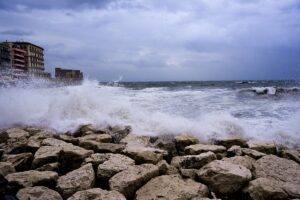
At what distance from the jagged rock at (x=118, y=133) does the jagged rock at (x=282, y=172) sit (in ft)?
7.66

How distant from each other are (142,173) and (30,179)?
114cm

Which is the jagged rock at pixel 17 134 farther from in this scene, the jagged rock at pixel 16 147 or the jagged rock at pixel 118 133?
the jagged rock at pixel 118 133

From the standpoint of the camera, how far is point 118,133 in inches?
208

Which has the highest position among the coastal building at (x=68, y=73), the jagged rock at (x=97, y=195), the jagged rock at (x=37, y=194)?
the coastal building at (x=68, y=73)

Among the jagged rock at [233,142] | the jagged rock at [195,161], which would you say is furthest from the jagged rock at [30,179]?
the jagged rock at [233,142]

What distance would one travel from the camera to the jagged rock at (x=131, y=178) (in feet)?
9.61

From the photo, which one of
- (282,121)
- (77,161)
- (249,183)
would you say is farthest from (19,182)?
(282,121)

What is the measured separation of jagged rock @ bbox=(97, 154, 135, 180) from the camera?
324 cm

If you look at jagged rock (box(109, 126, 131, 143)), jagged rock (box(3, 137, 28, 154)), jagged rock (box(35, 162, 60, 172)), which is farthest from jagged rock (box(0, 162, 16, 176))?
jagged rock (box(109, 126, 131, 143))

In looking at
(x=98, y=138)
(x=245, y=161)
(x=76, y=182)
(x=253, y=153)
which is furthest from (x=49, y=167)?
(x=253, y=153)

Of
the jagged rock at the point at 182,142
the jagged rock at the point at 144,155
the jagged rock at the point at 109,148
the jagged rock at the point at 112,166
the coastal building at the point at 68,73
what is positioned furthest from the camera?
the coastal building at the point at 68,73

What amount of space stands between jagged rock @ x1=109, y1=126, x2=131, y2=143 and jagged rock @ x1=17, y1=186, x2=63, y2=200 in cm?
223

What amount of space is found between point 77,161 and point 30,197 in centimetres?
106

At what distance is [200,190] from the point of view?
287 centimetres
